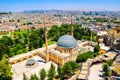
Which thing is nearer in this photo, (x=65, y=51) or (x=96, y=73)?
(x=96, y=73)

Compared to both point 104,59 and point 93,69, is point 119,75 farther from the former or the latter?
point 104,59

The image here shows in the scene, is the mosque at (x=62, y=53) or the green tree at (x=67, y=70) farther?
the mosque at (x=62, y=53)

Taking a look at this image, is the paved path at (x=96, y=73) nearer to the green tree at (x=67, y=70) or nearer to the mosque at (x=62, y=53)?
the green tree at (x=67, y=70)

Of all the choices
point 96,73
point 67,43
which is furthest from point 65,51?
point 96,73

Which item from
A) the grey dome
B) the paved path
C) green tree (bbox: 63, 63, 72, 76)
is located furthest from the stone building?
the paved path

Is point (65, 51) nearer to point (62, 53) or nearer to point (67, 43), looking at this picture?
point (62, 53)

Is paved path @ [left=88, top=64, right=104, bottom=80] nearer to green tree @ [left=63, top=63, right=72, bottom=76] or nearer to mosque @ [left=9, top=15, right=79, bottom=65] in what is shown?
green tree @ [left=63, top=63, right=72, bottom=76]

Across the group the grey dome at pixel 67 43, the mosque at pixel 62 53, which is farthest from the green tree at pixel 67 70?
the grey dome at pixel 67 43

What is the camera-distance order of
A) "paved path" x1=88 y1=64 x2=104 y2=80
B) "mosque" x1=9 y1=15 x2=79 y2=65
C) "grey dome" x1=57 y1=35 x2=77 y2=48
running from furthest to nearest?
1. "grey dome" x1=57 y1=35 x2=77 y2=48
2. "mosque" x1=9 y1=15 x2=79 y2=65
3. "paved path" x1=88 y1=64 x2=104 y2=80
